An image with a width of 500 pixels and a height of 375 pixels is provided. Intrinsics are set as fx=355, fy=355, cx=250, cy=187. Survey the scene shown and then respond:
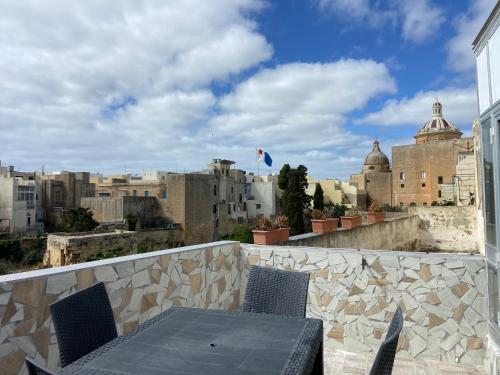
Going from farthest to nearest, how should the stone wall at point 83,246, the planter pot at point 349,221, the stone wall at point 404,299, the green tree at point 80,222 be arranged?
the green tree at point 80,222 < the stone wall at point 83,246 < the planter pot at point 349,221 < the stone wall at point 404,299

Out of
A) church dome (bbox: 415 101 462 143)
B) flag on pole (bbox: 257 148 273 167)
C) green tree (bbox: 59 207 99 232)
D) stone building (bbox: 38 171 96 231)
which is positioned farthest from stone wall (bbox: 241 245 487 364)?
church dome (bbox: 415 101 462 143)

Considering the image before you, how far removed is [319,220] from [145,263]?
4535 mm

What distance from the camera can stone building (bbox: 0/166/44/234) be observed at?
112 ft

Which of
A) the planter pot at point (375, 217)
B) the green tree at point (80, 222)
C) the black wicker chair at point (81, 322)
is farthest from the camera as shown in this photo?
the green tree at point (80, 222)

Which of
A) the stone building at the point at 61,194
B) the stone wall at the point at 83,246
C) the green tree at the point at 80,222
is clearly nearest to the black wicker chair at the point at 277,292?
the stone wall at the point at 83,246

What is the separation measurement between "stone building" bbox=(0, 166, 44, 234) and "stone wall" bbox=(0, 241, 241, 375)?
3699 centimetres

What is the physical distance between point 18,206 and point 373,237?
35955 mm

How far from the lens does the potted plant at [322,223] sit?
727cm

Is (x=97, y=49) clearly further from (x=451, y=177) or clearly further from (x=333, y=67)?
(x=451, y=177)

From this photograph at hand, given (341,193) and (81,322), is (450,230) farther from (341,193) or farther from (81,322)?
(341,193)

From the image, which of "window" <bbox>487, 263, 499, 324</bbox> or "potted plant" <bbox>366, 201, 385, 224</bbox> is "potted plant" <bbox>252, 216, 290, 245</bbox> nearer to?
"window" <bbox>487, 263, 499, 324</bbox>

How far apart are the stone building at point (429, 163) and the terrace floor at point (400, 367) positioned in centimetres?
4123

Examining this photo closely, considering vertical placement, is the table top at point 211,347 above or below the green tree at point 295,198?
below

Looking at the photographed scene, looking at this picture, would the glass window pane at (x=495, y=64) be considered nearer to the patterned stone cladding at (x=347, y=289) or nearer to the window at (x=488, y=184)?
the window at (x=488, y=184)
